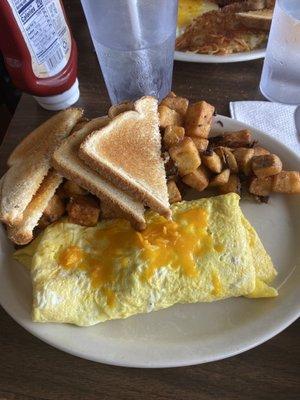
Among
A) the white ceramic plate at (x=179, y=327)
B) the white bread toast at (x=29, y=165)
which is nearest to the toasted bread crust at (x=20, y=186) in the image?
the white bread toast at (x=29, y=165)

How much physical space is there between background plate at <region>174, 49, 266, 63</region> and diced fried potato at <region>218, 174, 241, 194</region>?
0.46 metres

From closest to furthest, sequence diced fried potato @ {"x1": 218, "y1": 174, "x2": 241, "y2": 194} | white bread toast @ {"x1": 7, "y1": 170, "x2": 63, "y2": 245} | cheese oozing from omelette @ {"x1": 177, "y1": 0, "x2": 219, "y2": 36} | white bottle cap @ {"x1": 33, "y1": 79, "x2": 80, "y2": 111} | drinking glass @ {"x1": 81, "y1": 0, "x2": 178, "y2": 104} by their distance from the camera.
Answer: white bread toast @ {"x1": 7, "y1": 170, "x2": 63, "y2": 245} < diced fried potato @ {"x1": 218, "y1": 174, "x2": 241, "y2": 194} < drinking glass @ {"x1": 81, "y1": 0, "x2": 178, "y2": 104} < white bottle cap @ {"x1": 33, "y1": 79, "x2": 80, "y2": 111} < cheese oozing from omelette @ {"x1": 177, "y1": 0, "x2": 219, "y2": 36}

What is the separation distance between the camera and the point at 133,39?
4.02 ft

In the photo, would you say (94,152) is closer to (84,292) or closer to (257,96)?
(84,292)

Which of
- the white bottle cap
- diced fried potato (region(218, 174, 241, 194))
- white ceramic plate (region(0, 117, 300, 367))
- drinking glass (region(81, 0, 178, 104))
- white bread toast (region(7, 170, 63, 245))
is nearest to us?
white ceramic plate (region(0, 117, 300, 367))

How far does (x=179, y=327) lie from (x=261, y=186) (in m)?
0.40

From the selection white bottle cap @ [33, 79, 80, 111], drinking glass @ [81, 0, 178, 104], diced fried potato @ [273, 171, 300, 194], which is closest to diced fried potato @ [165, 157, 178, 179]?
diced fried potato @ [273, 171, 300, 194]

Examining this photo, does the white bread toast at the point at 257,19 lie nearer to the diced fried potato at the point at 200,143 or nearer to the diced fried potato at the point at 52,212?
the diced fried potato at the point at 200,143

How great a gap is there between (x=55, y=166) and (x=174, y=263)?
354 millimetres

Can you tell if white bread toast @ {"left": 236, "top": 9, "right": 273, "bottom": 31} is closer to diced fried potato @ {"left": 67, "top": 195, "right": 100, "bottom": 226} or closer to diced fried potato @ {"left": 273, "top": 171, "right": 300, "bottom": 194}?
diced fried potato @ {"left": 273, "top": 171, "right": 300, "bottom": 194}

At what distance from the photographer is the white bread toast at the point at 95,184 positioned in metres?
0.96

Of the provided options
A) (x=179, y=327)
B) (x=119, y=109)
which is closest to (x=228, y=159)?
(x=119, y=109)

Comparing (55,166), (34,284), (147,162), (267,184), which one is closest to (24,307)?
(34,284)

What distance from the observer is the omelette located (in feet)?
2.88
